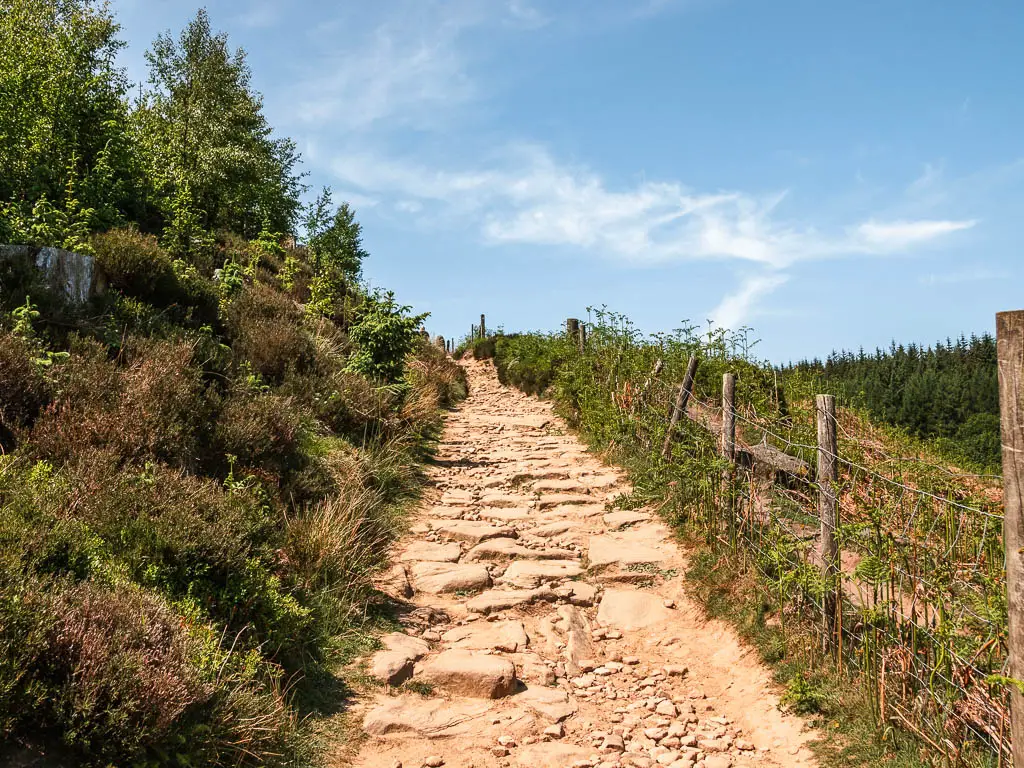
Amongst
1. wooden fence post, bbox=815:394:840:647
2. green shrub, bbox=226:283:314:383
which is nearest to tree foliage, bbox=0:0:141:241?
green shrub, bbox=226:283:314:383

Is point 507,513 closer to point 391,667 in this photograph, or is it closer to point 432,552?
point 432,552

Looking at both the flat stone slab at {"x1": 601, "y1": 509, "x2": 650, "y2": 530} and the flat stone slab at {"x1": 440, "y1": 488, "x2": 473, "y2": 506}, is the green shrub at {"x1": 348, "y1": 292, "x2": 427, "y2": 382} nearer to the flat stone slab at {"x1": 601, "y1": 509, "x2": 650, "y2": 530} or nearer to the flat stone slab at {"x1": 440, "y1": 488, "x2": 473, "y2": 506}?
the flat stone slab at {"x1": 440, "y1": 488, "x2": 473, "y2": 506}

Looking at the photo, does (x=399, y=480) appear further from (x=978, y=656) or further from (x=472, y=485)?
(x=978, y=656)

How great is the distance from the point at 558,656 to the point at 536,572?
138 cm

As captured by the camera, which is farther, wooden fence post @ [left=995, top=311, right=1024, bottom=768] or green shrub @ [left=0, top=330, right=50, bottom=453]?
green shrub @ [left=0, top=330, right=50, bottom=453]

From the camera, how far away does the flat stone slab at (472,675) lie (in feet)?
15.2

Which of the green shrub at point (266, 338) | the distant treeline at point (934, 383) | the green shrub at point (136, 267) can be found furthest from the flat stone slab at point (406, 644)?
the distant treeline at point (934, 383)

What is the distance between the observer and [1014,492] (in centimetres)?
285

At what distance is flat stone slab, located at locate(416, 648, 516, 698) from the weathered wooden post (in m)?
2.46

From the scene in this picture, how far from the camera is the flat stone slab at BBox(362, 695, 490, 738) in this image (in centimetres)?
411

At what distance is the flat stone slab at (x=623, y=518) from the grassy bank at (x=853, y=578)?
10.3 inches

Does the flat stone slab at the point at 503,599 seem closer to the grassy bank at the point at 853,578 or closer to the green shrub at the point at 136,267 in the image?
the grassy bank at the point at 853,578

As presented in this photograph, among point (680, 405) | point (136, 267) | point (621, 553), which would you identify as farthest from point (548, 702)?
point (136, 267)

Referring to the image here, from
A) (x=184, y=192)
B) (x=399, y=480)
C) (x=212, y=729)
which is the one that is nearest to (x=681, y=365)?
(x=399, y=480)
